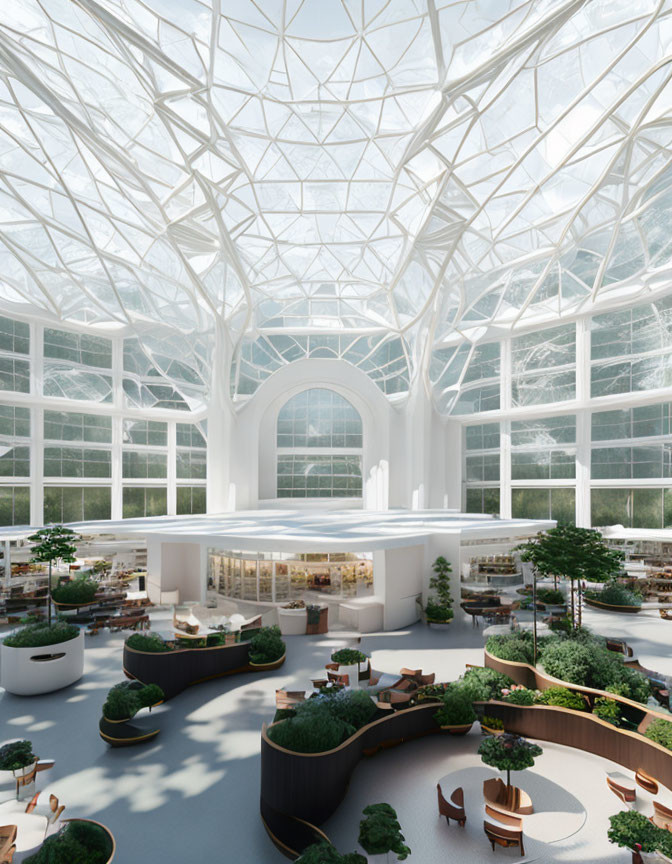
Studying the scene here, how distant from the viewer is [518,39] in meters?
17.7

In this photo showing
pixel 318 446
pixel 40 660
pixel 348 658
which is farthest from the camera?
pixel 318 446

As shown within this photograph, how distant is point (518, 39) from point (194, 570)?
989 inches

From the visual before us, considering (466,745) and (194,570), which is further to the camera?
(194,570)

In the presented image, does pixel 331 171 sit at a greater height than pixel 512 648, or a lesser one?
greater

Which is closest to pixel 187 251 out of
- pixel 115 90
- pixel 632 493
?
pixel 115 90

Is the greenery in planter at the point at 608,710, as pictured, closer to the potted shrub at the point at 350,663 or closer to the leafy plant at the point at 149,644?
the potted shrub at the point at 350,663

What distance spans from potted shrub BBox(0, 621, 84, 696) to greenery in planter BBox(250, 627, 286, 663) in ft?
17.3

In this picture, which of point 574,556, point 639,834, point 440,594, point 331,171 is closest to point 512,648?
point 574,556

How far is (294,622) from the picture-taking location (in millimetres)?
19781

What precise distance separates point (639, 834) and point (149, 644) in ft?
40.0

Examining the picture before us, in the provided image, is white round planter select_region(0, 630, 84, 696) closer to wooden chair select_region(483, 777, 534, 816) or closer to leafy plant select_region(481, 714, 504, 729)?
leafy plant select_region(481, 714, 504, 729)

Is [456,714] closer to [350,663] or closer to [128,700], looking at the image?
[350,663]

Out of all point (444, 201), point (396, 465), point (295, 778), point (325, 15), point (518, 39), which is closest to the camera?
point (295, 778)

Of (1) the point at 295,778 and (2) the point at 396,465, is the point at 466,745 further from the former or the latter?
(2) the point at 396,465
